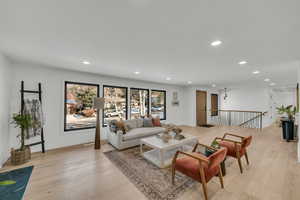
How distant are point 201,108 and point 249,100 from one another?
9.59 feet

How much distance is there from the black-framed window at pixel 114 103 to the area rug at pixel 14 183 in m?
2.43

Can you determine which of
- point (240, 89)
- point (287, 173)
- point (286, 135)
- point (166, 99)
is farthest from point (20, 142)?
point (240, 89)

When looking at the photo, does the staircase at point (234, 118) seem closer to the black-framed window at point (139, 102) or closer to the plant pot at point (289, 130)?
the plant pot at point (289, 130)

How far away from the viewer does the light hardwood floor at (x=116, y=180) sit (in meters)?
1.90

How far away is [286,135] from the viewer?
4.50 metres

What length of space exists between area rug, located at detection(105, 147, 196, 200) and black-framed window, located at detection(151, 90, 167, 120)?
3274 mm

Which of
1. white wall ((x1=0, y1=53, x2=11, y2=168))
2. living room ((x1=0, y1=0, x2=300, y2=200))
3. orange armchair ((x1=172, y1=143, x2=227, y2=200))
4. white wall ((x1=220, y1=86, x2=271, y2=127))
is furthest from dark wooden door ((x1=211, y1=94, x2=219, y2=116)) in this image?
white wall ((x1=0, y1=53, x2=11, y2=168))

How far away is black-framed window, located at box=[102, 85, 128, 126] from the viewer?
4.79m

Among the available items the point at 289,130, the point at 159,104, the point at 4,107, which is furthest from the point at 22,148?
the point at 289,130

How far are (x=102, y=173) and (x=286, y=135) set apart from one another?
20.0 feet

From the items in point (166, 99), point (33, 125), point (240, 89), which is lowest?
point (33, 125)

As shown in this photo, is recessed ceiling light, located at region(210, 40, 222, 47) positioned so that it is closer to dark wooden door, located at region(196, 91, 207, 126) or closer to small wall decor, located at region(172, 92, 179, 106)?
small wall decor, located at region(172, 92, 179, 106)

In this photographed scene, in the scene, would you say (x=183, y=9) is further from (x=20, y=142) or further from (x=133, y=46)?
(x=20, y=142)

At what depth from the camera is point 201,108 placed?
25.3ft
